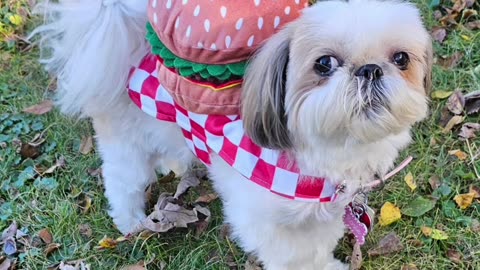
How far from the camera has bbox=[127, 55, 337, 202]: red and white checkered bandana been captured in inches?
69.2

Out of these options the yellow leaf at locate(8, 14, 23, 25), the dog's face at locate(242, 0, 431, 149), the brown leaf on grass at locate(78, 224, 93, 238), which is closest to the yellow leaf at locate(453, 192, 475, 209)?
the dog's face at locate(242, 0, 431, 149)

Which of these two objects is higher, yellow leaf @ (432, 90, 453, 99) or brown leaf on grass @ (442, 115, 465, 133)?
yellow leaf @ (432, 90, 453, 99)

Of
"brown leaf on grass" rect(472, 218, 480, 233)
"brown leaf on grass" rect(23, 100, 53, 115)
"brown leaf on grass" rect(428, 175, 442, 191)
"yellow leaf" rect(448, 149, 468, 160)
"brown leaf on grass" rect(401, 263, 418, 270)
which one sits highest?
"brown leaf on grass" rect(23, 100, 53, 115)

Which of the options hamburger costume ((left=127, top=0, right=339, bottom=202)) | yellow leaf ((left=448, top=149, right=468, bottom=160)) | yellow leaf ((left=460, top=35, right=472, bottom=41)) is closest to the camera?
hamburger costume ((left=127, top=0, right=339, bottom=202))

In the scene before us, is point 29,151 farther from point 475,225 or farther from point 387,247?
point 475,225

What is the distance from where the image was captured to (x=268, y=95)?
158 centimetres

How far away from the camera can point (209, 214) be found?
254cm

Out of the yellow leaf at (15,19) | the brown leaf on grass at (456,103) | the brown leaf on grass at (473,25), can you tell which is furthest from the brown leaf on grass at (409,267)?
the yellow leaf at (15,19)

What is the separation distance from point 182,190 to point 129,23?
0.86m

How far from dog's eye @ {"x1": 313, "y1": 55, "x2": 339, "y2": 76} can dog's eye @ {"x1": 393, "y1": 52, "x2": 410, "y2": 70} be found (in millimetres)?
144

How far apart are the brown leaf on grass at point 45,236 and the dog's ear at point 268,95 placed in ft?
3.99

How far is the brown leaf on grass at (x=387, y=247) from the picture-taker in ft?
7.71

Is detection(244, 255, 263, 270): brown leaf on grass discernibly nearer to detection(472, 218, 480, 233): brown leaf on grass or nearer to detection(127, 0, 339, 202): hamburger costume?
detection(127, 0, 339, 202): hamburger costume

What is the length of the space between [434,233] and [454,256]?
102 millimetres
